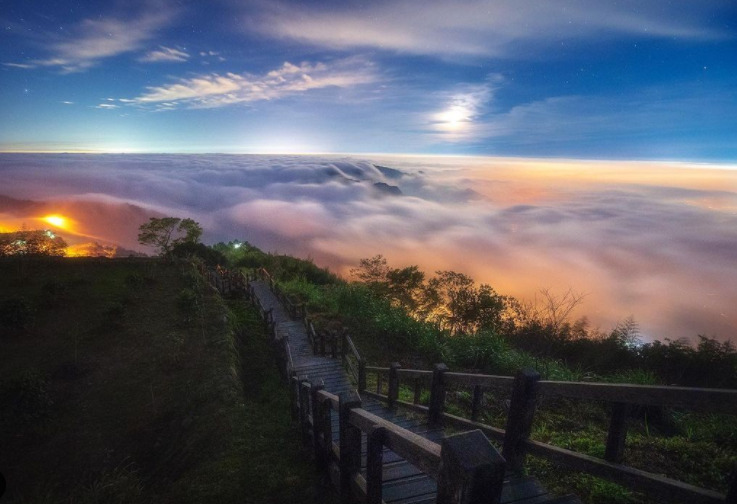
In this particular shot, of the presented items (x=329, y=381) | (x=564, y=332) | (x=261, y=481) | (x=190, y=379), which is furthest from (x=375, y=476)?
(x=564, y=332)

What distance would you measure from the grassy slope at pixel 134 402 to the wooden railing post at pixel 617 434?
15.0 feet

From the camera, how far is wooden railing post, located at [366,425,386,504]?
323 cm

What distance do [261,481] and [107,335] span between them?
38.5ft

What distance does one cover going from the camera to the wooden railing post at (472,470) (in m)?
1.90

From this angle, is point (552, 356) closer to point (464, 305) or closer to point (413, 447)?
point (464, 305)

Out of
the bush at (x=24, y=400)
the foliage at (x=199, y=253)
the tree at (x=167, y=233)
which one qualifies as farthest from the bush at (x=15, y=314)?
the foliage at (x=199, y=253)

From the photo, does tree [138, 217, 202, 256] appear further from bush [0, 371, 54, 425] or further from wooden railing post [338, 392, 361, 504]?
wooden railing post [338, 392, 361, 504]

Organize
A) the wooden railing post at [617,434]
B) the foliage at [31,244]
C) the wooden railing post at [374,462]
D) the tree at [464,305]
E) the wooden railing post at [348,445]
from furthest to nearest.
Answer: the tree at [464,305], the foliage at [31,244], the wooden railing post at [348,445], the wooden railing post at [374,462], the wooden railing post at [617,434]

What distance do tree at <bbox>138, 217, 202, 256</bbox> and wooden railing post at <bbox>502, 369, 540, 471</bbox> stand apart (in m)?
32.2

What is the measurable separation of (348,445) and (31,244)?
25731mm

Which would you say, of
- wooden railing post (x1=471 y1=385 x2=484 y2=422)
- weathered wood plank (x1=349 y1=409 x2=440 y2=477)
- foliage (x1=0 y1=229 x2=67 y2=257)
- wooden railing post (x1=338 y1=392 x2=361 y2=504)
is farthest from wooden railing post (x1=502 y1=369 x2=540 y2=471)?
foliage (x1=0 y1=229 x2=67 y2=257)

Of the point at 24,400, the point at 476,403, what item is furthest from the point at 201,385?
the point at 476,403

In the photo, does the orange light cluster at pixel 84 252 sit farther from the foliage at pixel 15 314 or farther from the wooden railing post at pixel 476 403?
the wooden railing post at pixel 476 403

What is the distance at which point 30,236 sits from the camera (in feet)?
70.1
